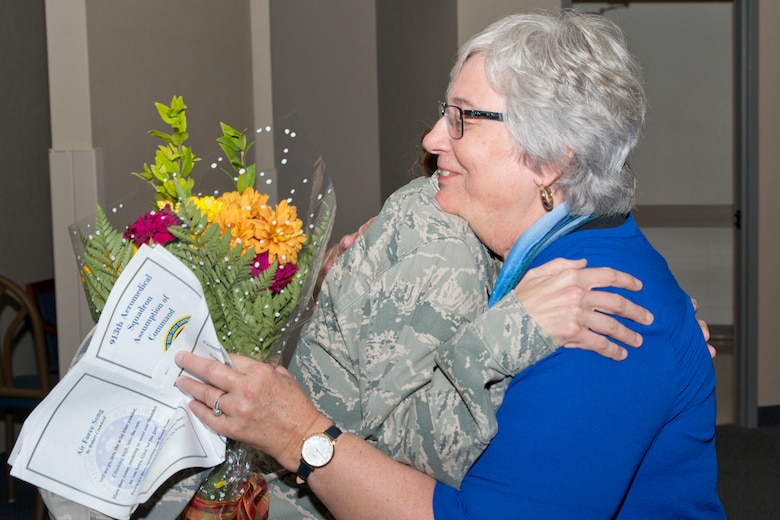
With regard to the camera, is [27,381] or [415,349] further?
[27,381]

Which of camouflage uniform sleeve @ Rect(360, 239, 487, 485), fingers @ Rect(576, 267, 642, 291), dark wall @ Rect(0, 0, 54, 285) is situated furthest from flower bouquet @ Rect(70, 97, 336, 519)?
dark wall @ Rect(0, 0, 54, 285)

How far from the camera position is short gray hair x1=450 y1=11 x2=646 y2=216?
1.37m

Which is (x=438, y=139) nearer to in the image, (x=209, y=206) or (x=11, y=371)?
(x=209, y=206)

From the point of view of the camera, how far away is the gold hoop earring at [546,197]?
4.76 feet

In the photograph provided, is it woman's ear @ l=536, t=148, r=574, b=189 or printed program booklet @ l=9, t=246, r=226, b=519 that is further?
woman's ear @ l=536, t=148, r=574, b=189

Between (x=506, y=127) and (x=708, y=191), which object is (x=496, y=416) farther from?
(x=708, y=191)

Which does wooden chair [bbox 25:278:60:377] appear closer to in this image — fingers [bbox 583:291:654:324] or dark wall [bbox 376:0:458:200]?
dark wall [bbox 376:0:458:200]

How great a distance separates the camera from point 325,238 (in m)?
1.43

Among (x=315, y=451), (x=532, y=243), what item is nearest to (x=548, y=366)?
(x=532, y=243)

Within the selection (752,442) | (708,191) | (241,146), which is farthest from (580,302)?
(708,191)

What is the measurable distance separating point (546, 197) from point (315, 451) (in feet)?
1.77

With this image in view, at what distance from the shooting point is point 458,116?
1464 mm

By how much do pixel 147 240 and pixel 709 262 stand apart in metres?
9.31

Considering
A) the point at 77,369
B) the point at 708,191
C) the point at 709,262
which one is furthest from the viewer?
the point at 708,191
